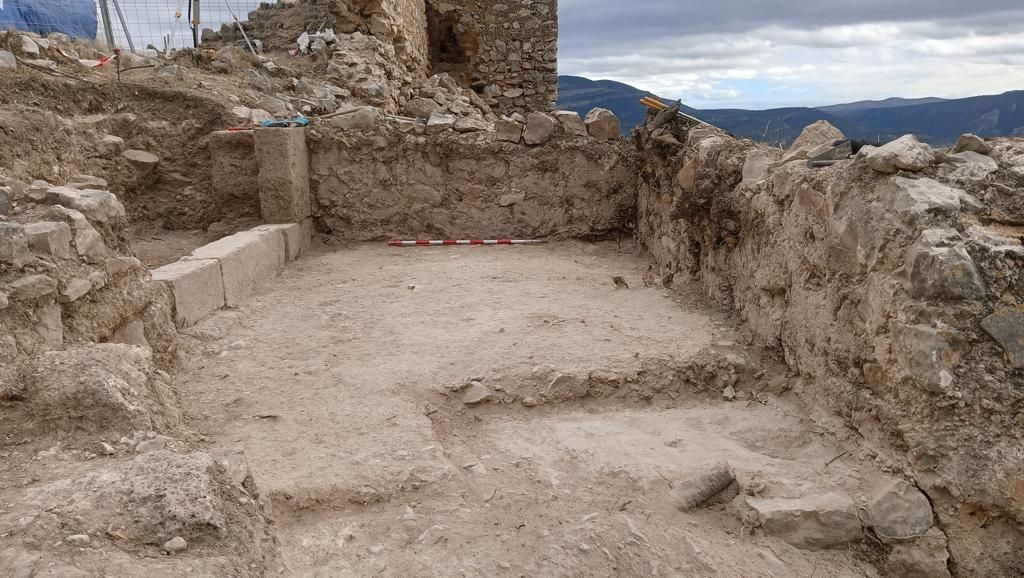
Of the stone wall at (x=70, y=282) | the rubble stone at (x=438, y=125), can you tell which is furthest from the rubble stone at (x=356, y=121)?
the stone wall at (x=70, y=282)

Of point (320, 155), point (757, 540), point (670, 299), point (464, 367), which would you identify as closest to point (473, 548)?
point (757, 540)

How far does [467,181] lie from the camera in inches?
265

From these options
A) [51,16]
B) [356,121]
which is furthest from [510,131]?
[51,16]

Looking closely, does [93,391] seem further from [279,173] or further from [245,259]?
[279,173]

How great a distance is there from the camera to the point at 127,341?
351 centimetres

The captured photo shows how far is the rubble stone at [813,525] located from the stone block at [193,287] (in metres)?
3.37

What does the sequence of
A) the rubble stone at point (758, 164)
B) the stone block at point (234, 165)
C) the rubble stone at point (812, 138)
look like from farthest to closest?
the stone block at point (234, 165)
the rubble stone at point (758, 164)
the rubble stone at point (812, 138)

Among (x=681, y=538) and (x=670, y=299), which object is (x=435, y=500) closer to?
(x=681, y=538)

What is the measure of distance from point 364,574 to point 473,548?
0.37 m

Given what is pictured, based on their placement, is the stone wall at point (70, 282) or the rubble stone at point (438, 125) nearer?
the stone wall at point (70, 282)

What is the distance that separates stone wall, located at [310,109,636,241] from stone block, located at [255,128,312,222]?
0.36m

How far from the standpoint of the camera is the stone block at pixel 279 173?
609cm

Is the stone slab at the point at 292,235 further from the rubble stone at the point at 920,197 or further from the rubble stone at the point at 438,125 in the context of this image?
the rubble stone at the point at 920,197

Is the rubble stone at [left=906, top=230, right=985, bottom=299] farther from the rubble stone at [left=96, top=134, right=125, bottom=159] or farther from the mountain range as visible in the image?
the rubble stone at [left=96, top=134, right=125, bottom=159]
